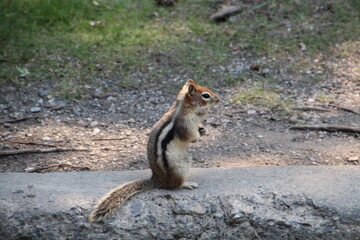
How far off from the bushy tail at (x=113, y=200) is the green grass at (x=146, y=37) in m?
2.41

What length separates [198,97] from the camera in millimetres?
3611

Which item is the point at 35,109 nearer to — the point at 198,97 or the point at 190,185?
the point at 198,97

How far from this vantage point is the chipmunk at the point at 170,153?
3268 millimetres

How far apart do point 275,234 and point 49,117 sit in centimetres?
277

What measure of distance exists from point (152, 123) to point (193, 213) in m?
1.92

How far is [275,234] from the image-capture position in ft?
11.0

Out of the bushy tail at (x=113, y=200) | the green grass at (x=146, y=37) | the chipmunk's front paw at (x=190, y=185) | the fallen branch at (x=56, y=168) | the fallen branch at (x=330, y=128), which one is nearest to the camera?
the bushy tail at (x=113, y=200)

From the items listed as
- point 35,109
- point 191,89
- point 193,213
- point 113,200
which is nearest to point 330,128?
point 191,89

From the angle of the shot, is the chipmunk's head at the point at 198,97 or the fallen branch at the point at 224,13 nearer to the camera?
the chipmunk's head at the point at 198,97

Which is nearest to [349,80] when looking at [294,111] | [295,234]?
[294,111]

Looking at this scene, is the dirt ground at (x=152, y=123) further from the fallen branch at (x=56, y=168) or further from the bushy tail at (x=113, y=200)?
the bushy tail at (x=113, y=200)

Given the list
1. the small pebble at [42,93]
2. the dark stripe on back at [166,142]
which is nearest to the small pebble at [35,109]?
the small pebble at [42,93]

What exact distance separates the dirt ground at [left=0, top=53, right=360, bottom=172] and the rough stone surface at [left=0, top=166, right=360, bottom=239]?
0.86 meters

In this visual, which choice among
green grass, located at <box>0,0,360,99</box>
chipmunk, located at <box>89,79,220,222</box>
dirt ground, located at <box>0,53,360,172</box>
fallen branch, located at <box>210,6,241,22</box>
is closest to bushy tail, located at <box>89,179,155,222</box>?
chipmunk, located at <box>89,79,220,222</box>
